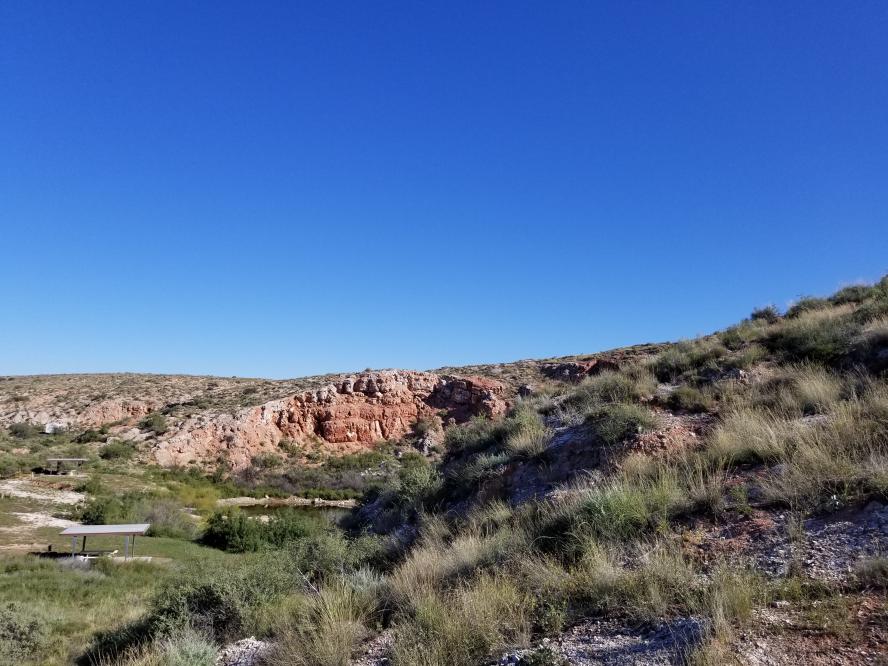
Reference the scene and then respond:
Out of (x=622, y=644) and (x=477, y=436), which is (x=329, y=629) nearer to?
(x=622, y=644)

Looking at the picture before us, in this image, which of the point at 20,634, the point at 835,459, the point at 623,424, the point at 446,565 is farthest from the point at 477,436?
the point at 20,634

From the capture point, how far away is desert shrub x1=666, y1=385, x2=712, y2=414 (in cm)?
859

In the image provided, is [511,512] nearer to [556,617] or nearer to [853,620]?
[556,617]

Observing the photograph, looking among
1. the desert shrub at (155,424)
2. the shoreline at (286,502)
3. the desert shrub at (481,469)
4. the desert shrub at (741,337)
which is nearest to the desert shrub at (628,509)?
the desert shrub at (481,469)

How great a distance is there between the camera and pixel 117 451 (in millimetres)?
31297

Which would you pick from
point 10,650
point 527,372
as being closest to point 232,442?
point 527,372

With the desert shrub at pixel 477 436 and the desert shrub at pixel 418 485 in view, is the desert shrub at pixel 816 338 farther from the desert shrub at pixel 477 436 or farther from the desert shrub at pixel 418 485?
the desert shrub at pixel 418 485

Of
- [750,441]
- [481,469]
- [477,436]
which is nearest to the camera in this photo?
[750,441]

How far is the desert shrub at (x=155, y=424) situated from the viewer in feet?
115

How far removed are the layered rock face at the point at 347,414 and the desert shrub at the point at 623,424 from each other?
2918cm

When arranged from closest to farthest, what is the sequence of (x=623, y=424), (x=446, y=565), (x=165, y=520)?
(x=446, y=565) < (x=623, y=424) < (x=165, y=520)

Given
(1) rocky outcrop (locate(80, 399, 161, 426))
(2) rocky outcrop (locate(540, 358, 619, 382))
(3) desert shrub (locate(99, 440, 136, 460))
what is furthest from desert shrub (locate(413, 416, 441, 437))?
(1) rocky outcrop (locate(80, 399, 161, 426))

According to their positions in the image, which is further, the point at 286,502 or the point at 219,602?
the point at 286,502

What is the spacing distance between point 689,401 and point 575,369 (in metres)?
31.5
